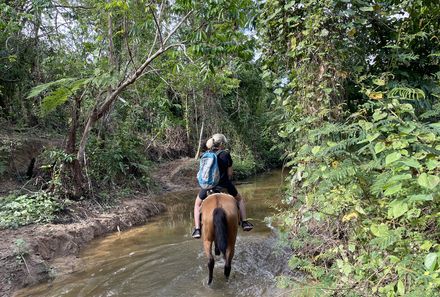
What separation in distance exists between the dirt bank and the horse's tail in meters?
2.63

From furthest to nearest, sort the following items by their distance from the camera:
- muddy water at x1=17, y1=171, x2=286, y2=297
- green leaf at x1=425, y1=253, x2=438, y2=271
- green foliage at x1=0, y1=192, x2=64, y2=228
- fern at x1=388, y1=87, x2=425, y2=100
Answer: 1. green foliage at x1=0, y1=192, x2=64, y2=228
2. muddy water at x1=17, y1=171, x2=286, y2=297
3. fern at x1=388, y1=87, x2=425, y2=100
4. green leaf at x1=425, y1=253, x2=438, y2=271

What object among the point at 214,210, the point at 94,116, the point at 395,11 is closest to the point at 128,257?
the point at 214,210

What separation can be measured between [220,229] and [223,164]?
49.9 inches

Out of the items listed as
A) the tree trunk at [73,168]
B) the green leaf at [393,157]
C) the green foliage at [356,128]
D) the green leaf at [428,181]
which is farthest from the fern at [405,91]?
the tree trunk at [73,168]

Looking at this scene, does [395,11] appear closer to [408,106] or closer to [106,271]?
[408,106]

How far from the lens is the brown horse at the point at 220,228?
501cm

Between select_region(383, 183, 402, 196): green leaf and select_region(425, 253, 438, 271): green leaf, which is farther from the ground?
select_region(383, 183, 402, 196): green leaf

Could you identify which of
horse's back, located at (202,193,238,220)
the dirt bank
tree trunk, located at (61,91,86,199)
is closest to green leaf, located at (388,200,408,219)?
horse's back, located at (202,193,238,220)

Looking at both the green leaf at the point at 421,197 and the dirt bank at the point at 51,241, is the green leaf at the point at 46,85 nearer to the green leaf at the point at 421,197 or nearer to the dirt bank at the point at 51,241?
the dirt bank at the point at 51,241

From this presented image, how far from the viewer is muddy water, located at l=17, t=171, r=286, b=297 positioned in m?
4.89

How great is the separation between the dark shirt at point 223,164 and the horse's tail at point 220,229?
3.28 feet

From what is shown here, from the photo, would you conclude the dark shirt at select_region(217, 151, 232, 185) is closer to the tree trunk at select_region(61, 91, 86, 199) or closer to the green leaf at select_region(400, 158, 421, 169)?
the green leaf at select_region(400, 158, 421, 169)

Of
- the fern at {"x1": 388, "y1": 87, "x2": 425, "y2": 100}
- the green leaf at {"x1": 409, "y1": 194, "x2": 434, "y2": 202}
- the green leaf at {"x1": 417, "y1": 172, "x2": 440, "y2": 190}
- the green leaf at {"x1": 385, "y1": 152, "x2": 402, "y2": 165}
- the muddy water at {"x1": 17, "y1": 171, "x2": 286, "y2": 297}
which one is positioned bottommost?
the muddy water at {"x1": 17, "y1": 171, "x2": 286, "y2": 297}

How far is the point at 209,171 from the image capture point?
574 cm
